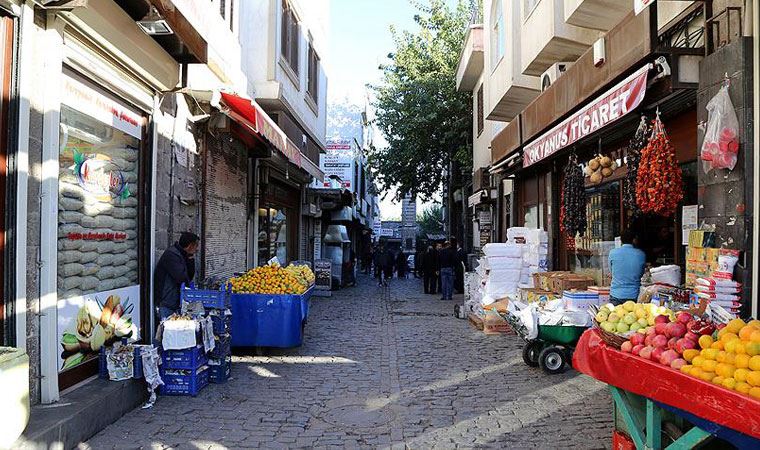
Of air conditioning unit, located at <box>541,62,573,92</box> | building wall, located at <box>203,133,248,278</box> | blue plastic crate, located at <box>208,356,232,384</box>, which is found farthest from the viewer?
air conditioning unit, located at <box>541,62,573,92</box>

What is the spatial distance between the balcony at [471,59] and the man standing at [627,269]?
38.5 feet

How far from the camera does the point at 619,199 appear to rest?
8945mm

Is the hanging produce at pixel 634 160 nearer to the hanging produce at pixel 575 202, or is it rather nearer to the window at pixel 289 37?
the hanging produce at pixel 575 202

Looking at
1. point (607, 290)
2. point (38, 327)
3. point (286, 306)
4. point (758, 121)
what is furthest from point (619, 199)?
point (38, 327)

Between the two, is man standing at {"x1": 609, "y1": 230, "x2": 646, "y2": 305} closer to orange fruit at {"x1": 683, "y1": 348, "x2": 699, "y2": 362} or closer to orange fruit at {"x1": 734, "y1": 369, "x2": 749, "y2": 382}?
orange fruit at {"x1": 683, "y1": 348, "x2": 699, "y2": 362}

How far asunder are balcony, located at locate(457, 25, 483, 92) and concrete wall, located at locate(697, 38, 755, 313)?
1264 centimetres

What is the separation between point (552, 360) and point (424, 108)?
56.0 ft

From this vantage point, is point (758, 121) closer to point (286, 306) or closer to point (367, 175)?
point (286, 306)

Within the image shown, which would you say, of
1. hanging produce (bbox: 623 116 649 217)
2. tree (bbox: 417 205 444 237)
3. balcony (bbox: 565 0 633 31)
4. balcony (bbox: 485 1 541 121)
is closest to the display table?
hanging produce (bbox: 623 116 649 217)

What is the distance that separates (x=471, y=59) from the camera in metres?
18.1

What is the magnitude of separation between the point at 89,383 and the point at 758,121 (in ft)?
21.5

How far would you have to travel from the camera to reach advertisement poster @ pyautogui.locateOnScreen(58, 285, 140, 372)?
535cm

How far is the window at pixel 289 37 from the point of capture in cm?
1276

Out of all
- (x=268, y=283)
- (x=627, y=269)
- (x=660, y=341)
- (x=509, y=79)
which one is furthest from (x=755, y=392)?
Answer: (x=509, y=79)
